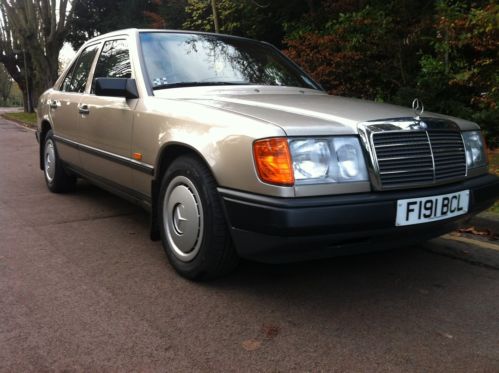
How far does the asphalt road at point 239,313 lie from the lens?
2314mm

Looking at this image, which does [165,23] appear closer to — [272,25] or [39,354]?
[272,25]

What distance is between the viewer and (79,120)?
15.4 feet

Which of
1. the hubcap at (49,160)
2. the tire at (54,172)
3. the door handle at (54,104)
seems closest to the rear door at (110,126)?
the door handle at (54,104)

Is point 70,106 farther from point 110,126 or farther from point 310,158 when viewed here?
point 310,158

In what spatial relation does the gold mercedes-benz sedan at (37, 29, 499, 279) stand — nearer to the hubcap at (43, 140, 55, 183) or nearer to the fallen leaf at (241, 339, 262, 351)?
the fallen leaf at (241, 339, 262, 351)

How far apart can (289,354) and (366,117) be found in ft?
4.29

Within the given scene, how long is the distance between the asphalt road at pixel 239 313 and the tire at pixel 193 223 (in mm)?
153

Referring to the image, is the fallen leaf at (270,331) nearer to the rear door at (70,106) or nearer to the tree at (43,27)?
the rear door at (70,106)

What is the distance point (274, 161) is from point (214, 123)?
545 mm

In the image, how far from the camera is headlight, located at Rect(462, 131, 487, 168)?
3164 mm

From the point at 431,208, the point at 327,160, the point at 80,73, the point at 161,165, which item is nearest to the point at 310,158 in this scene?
the point at 327,160

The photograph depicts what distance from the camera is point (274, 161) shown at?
98.7 inches

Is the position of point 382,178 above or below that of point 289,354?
above

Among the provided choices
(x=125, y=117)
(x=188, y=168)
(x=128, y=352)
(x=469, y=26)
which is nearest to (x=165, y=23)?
(x=469, y=26)
